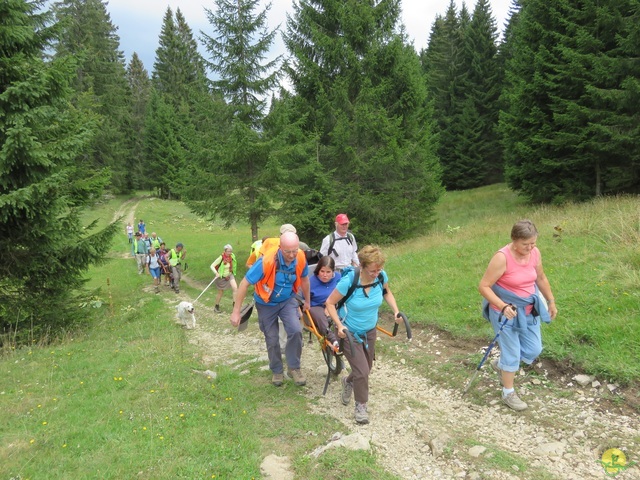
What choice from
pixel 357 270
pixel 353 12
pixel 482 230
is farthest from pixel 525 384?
pixel 353 12

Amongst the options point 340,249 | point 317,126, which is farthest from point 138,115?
point 340,249

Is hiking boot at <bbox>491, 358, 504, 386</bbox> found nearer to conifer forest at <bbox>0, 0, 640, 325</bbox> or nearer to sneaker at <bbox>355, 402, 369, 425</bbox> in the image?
sneaker at <bbox>355, 402, 369, 425</bbox>

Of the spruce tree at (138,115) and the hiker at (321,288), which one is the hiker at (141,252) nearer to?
the hiker at (321,288)

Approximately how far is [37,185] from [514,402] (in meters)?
9.04

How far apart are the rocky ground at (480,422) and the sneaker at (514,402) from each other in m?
0.07

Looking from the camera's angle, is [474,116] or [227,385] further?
[474,116]

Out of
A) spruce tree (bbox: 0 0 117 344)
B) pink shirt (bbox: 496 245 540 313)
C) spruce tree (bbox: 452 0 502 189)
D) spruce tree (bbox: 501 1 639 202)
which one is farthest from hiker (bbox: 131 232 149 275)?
spruce tree (bbox: 452 0 502 189)

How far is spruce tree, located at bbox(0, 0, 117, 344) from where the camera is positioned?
26.7 feet

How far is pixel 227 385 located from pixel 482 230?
416 inches

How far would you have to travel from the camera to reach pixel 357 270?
14.7 ft

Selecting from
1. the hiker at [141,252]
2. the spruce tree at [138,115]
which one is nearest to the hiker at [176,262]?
the hiker at [141,252]

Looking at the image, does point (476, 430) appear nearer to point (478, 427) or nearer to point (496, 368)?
point (478, 427)

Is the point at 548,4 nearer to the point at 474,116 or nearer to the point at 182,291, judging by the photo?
the point at 474,116

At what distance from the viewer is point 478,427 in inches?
176
